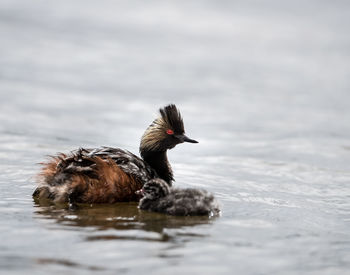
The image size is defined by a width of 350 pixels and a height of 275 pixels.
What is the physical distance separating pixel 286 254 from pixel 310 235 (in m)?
0.88

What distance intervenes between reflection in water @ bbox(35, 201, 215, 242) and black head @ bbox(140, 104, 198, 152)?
1174 mm

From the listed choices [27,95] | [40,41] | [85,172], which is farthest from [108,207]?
[40,41]

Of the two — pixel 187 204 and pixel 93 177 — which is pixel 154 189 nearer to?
pixel 187 204

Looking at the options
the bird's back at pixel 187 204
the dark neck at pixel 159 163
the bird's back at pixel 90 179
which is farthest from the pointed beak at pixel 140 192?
the dark neck at pixel 159 163

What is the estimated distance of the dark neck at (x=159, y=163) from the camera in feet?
30.8

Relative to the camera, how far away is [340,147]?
13.3m

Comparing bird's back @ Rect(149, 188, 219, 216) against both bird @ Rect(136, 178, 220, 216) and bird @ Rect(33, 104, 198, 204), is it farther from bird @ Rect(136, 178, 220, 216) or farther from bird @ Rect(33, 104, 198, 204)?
bird @ Rect(33, 104, 198, 204)

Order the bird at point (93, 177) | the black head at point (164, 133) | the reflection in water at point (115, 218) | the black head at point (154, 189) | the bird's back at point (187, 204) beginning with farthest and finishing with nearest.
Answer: the black head at point (164, 133) → the bird at point (93, 177) → the black head at point (154, 189) → the bird's back at point (187, 204) → the reflection in water at point (115, 218)

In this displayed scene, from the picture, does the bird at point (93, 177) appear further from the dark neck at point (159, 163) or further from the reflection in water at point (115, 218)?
the dark neck at point (159, 163)

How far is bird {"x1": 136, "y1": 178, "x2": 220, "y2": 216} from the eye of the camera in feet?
25.7

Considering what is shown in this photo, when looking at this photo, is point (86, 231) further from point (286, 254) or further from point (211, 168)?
point (211, 168)

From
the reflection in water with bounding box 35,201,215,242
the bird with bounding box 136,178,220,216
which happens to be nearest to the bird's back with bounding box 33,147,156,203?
the reflection in water with bounding box 35,201,215,242

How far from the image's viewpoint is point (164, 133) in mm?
9320

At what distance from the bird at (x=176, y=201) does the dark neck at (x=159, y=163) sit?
1.15 m
